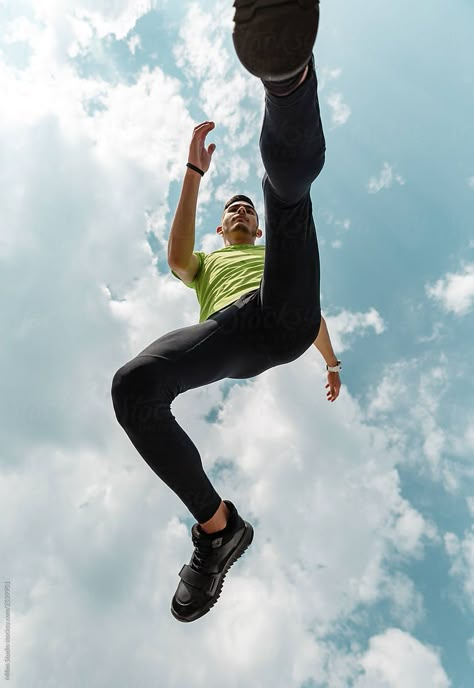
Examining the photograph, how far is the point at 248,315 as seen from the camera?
2654 mm

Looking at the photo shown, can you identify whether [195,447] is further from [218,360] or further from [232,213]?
[232,213]

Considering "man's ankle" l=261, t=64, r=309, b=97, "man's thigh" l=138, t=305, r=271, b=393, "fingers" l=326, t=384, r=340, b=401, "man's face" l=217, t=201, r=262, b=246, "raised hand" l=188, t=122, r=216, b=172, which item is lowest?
"man's thigh" l=138, t=305, r=271, b=393

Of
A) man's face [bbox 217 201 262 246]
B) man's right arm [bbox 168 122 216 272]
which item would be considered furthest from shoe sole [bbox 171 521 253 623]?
man's face [bbox 217 201 262 246]

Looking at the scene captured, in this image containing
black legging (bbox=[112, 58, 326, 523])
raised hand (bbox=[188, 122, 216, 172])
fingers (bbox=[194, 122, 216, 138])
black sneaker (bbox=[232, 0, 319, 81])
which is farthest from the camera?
fingers (bbox=[194, 122, 216, 138])

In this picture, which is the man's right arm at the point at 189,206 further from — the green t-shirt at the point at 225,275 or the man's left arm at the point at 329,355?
the man's left arm at the point at 329,355

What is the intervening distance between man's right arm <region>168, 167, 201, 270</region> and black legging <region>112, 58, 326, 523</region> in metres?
0.63

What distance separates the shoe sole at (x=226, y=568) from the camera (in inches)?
102

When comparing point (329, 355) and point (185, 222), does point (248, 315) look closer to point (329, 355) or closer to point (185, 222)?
point (185, 222)

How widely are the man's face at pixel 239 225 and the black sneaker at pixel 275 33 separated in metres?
2.16

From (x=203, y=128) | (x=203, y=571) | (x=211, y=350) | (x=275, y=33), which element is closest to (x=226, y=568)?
(x=203, y=571)

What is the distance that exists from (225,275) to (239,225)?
0.91 meters

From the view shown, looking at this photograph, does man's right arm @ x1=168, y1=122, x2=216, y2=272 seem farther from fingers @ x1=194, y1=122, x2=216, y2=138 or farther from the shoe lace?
the shoe lace

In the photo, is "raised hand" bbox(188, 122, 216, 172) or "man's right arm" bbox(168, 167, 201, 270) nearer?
"man's right arm" bbox(168, 167, 201, 270)

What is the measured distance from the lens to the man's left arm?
4051 mm
